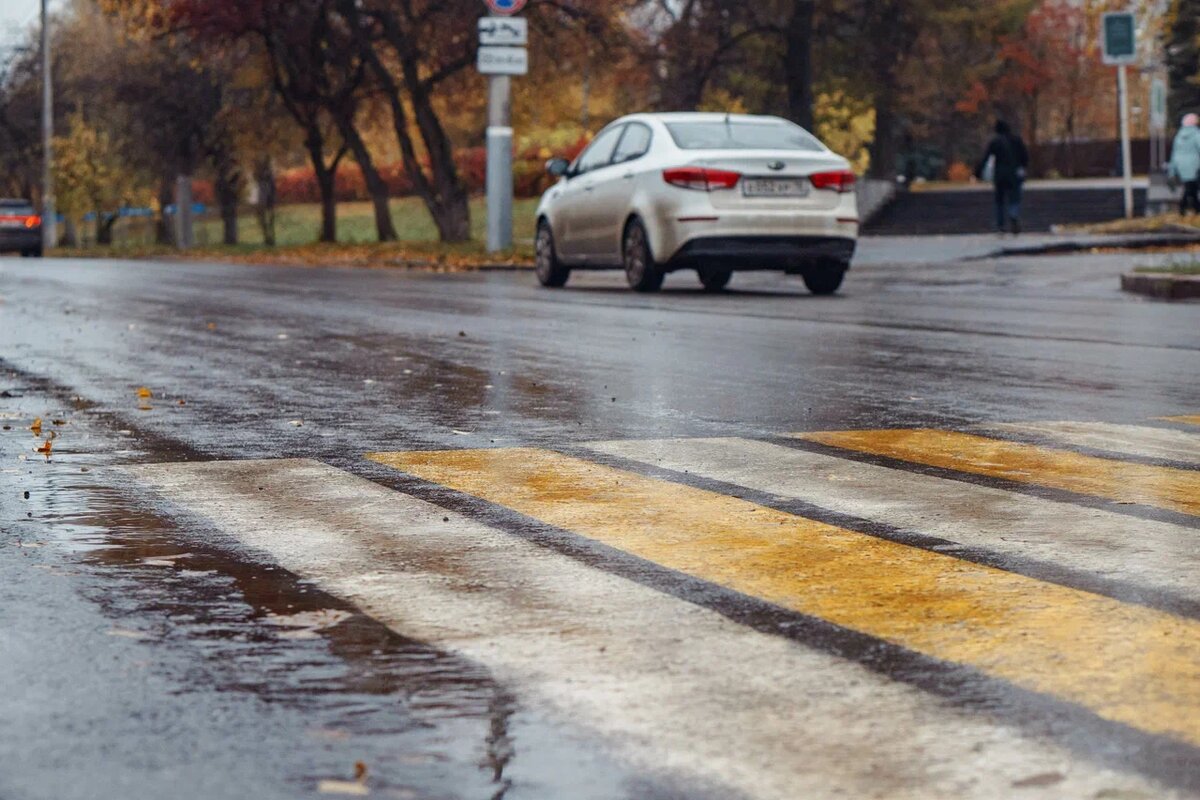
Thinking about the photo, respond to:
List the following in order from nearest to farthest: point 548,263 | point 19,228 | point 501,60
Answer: point 548,263 < point 501,60 < point 19,228

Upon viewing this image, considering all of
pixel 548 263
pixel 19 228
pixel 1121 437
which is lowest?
pixel 1121 437

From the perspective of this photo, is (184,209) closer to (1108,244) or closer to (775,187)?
(1108,244)

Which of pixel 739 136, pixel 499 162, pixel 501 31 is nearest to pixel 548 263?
pixel 739 136

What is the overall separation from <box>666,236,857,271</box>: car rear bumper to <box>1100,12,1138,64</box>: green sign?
10899 mm

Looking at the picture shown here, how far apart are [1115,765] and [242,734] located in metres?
1.35

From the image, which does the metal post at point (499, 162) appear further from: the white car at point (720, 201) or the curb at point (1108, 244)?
the white car at point (720, 201)

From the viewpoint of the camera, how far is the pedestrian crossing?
341 centimetres

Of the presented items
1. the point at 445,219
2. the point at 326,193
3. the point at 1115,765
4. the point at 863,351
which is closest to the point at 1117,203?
the point at 445,219

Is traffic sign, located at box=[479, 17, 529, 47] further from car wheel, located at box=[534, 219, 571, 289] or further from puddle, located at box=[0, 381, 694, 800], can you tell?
puddle, located at box=[0, 381, 694, 800]

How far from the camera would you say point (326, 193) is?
1939 inches

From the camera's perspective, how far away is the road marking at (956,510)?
5.07 metres

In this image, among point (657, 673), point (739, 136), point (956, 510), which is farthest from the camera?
point (739, 136)

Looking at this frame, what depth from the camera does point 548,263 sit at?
21453 mm

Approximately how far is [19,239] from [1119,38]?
3103cm
